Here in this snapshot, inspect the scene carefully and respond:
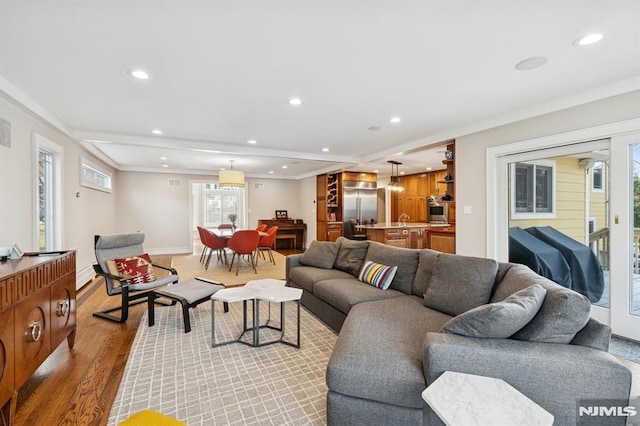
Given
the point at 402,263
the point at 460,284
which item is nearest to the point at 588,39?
the point at 460,284

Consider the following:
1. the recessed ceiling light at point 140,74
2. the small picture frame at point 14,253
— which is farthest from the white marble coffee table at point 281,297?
the recessed ceiling light at point 140,74

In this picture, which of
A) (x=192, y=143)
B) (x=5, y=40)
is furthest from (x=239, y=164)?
(x=5, y=40)

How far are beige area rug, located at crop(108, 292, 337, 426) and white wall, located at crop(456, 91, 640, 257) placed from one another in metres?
2.54

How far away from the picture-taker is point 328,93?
3041 millimetres

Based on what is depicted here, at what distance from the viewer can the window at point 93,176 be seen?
5.02 meters

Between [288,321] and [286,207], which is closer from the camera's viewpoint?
[288,321]

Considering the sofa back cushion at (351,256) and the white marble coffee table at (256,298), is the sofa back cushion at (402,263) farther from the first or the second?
the white marble coffee table at (256,298)

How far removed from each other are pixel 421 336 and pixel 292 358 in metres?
1.10

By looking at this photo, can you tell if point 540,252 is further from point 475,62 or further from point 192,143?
point 192,143

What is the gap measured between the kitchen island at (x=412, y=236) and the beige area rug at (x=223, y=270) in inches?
83.3

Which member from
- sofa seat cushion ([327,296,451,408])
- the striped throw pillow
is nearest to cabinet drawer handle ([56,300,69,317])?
sofa seat cushion ([327,296,451,408])

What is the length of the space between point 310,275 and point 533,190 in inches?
117

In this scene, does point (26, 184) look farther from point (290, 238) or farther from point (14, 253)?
point (290, 238)

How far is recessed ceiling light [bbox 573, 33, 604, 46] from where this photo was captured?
6.66 ft
